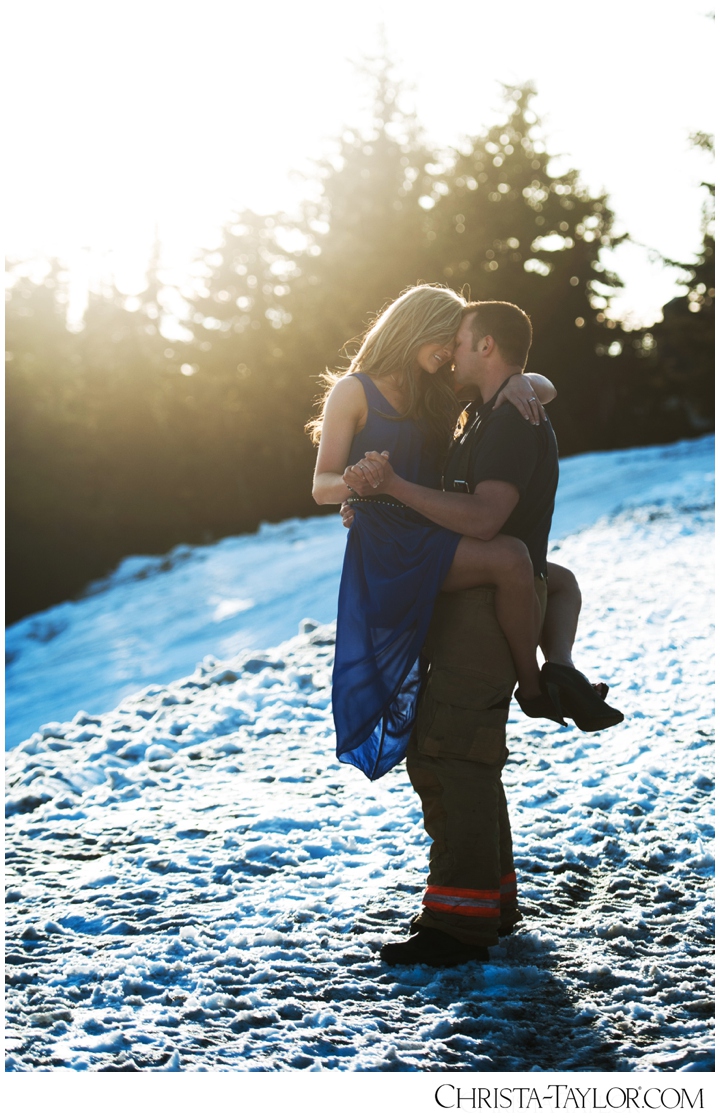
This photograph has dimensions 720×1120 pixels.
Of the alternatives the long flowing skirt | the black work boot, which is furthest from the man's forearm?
the black work boot

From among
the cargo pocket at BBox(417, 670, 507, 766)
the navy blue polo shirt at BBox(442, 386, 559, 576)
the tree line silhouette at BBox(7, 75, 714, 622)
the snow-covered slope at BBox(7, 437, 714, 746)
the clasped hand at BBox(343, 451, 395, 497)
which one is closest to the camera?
the clasped hand at BBox(343, 451, 395, 497)

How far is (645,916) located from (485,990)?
77 cm

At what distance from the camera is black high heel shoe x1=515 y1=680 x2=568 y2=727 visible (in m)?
3.05

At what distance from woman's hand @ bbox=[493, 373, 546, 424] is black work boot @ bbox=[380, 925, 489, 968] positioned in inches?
64.2

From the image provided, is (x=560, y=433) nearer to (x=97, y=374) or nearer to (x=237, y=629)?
(x=97, y=374)

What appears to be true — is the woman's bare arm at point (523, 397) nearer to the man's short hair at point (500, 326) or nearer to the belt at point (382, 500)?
the man's short hair at point (500, 326)

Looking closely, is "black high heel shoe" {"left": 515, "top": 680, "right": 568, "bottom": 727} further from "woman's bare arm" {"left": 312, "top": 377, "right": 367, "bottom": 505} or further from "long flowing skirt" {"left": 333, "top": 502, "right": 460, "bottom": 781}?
"woman's bare arm" {"left": 312, "top": 377, "right": 367, "bottom": 505}

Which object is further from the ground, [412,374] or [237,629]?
[412,374]

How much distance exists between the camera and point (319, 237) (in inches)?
1007

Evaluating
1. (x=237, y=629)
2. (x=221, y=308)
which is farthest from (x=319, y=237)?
(x=237, y=629)

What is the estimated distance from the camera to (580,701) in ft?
9.94

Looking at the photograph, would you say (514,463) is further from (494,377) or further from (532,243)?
(532,243)

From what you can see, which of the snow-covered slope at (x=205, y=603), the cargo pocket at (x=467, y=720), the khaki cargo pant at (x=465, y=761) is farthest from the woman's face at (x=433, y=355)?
the snow-covered slope at (x=205, y=603)
